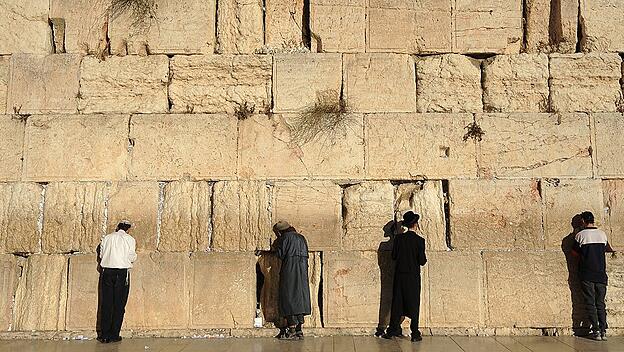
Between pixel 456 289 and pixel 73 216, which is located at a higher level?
pixel 73 216

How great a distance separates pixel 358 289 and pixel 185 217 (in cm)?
243

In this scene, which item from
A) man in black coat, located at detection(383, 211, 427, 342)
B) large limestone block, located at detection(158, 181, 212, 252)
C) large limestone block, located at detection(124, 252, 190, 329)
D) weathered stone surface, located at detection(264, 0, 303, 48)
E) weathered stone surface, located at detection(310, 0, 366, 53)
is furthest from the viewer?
weathered stone surface, located at detection(264, 0, 303, 48)

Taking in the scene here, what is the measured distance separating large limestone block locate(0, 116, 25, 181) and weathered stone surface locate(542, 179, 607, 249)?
6.98 m

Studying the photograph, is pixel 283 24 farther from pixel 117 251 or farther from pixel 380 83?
pixel 117 251

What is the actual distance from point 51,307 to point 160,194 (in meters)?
1.96

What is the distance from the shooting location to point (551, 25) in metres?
8.86

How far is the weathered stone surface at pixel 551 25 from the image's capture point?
873 centimetres

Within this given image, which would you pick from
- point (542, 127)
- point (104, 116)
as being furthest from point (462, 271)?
point (104, 116)

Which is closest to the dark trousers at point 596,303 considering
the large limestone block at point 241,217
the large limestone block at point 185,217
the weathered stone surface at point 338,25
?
the large limestone block at point 241,217

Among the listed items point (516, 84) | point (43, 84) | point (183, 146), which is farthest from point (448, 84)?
point (43, 84)

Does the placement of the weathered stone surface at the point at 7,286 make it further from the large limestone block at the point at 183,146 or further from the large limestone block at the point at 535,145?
the large limestone block at the point at 535,145

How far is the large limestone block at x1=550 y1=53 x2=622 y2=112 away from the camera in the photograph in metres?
8.55

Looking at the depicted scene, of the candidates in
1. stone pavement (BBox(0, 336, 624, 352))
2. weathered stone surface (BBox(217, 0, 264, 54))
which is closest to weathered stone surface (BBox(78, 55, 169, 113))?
weathered stone surface (BBox(217, 0, 264, 54))

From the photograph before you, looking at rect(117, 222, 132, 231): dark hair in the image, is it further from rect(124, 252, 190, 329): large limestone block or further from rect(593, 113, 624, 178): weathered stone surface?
rect(593, 113, 624, 178): weathered stone surface
